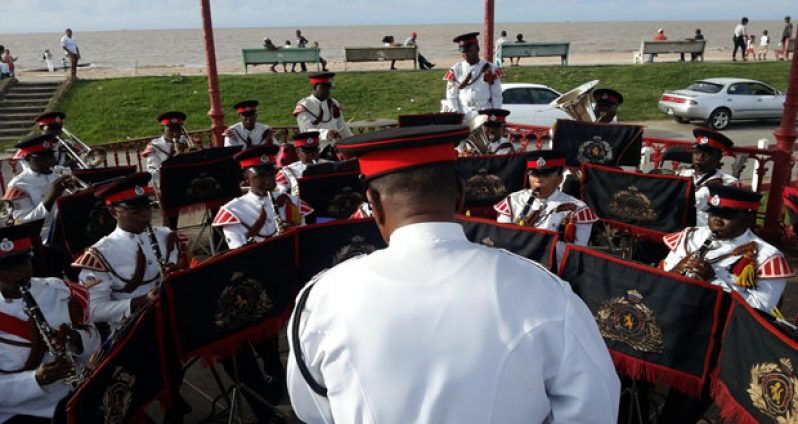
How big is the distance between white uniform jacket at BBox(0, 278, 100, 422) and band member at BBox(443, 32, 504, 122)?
7.45 m

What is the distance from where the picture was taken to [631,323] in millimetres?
4461

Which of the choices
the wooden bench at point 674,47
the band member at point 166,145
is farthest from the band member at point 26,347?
the wooden bench at point 674,47

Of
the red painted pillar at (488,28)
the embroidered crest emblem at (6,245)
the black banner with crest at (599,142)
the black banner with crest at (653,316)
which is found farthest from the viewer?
the red painted pillar at (488,28)

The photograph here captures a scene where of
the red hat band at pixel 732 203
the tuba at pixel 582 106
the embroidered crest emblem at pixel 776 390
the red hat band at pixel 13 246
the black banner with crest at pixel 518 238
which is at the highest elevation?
the tuba at pixel 582 106

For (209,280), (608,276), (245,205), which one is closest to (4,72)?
(245,205)

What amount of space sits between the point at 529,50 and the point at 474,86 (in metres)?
20.5

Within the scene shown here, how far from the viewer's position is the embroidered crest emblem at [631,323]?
171 inches

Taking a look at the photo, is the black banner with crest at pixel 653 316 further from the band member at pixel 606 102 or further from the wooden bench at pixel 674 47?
the wooden bench at pixel 674 47

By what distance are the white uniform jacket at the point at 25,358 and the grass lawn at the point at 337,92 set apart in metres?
18.4

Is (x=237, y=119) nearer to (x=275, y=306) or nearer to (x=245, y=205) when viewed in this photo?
(x=245, y=205)

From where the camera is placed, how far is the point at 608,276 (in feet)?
14.8

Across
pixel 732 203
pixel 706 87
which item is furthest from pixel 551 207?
pixel 706 87

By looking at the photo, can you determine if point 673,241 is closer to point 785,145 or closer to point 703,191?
point 703,191

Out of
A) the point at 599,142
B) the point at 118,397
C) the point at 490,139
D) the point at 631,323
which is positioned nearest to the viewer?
the point at 118,397
